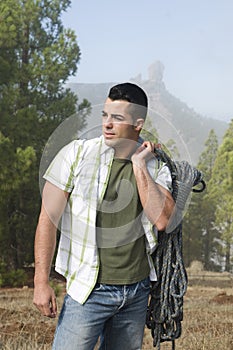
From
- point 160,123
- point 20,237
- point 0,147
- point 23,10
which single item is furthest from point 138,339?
point 23,10

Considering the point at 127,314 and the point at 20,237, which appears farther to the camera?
the point at 20,237

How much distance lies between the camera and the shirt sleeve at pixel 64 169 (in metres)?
2.18

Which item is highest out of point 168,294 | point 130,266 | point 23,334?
point 130,266

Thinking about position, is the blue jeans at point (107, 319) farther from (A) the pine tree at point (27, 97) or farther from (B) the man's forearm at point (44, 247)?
(A) the pine tree at point (27, 97)

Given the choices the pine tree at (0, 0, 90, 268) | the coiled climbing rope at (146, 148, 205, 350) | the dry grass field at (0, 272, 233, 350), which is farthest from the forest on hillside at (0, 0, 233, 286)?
the coiled climbing rope at (146, 148, 205, 350)

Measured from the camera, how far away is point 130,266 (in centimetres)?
224

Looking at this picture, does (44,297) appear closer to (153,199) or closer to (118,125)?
(153,199)

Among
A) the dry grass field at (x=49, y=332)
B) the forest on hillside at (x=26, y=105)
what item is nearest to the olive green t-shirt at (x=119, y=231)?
the dry grass field at (x=49, y=332)

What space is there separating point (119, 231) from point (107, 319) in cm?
35

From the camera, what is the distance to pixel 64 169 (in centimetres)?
219

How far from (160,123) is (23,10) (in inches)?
479

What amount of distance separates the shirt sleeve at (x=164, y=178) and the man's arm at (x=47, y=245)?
368mm

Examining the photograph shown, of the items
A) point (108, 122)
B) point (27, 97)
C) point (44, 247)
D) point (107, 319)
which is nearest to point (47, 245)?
point (44, 247)

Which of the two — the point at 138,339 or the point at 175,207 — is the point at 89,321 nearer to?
the point at 138,339
